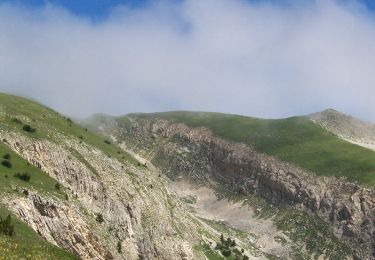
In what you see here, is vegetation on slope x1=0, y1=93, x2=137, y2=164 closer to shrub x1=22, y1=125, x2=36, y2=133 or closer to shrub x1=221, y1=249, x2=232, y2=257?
shrub x1=22, y1=125, x2=36, y2=133

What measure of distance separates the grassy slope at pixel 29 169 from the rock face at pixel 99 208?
1.95m

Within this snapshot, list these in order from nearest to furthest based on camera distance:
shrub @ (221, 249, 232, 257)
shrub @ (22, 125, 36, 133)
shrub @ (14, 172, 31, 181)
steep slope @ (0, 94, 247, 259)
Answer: steep slope @ (0, 94, 247, 259) → shrub @ (14, 172, 31, 181) → shrub @ (22, 125, 36, 133) → shrub @ (221, 249, 232, 257)

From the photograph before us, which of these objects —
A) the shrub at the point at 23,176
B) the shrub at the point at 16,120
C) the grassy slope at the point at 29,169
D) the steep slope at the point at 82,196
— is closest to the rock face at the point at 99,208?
the steep slope at the point at 82,196

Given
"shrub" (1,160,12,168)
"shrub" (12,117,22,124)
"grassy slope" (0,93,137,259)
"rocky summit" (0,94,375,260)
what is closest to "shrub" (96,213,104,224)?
"rocky summit" (0,94,375,260)

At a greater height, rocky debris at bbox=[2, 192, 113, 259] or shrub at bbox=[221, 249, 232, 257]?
rocky debris at bbox=[2, 192, 113, 259]

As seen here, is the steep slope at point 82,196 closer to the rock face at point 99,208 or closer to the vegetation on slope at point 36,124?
the rock face at point 99,208

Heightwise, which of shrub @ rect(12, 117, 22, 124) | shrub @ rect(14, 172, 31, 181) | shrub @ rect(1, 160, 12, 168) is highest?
shrub @ rect(12, 117, 22, 124)

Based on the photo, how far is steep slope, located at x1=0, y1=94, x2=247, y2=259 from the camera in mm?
64562

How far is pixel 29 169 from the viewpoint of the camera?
243ft

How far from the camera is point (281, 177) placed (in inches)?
7623

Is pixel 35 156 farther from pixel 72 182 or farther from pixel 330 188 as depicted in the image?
pixel 330 188

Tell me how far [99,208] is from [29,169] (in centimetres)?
1697

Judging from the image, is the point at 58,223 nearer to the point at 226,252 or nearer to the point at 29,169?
the point at 29,169

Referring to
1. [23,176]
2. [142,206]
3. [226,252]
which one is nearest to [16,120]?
[23,176]
